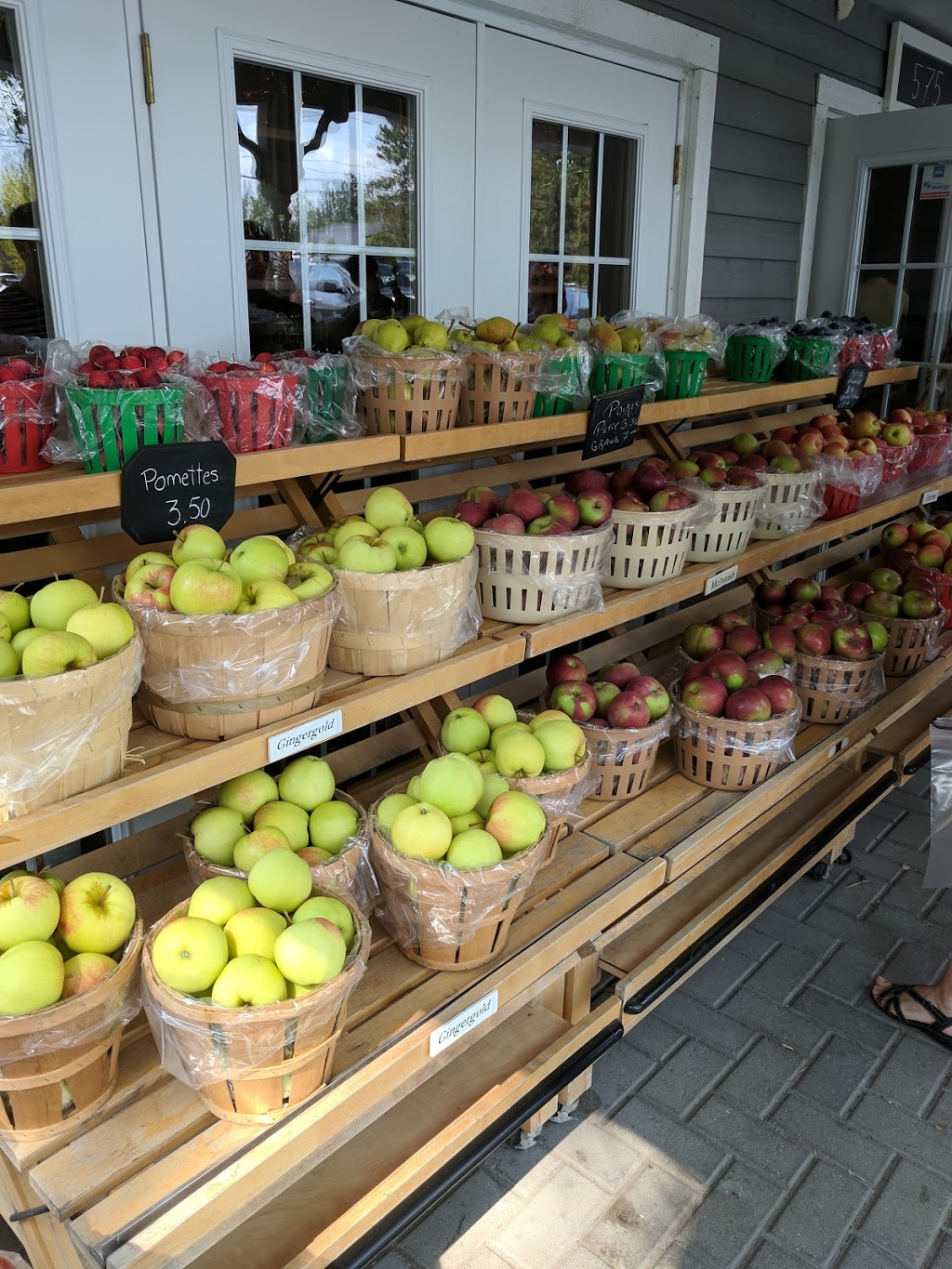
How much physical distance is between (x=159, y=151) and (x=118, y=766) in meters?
1.46

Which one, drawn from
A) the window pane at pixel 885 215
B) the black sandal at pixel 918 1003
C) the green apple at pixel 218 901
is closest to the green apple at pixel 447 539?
the green apple at pixel 218 901

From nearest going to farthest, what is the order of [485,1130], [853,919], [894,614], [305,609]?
[305,609]
[485,1130]
[853,919]
[894,614]

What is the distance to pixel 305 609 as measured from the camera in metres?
1.53

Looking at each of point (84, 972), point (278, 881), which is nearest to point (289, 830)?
point (278, 881)

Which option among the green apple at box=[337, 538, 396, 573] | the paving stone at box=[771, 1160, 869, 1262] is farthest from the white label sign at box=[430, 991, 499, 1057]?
the paving stone at box=[771, 1160, 869, 1262]

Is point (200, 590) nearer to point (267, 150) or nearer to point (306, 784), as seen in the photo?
point (306, 784)

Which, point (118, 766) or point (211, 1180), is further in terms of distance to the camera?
point (118, 766)

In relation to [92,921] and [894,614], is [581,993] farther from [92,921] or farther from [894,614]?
[894,614]

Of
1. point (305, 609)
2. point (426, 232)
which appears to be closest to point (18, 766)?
point (305, 609)

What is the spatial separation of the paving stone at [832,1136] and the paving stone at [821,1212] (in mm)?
42

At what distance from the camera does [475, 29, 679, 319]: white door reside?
2.83m

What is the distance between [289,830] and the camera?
169 cm

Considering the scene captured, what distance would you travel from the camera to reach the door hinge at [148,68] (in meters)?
2.02

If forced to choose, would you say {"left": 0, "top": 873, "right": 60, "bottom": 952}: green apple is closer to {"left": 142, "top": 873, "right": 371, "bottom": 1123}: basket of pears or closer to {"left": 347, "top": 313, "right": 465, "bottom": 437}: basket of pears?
{"left": 142, "top": 873, "right": 371, "bottom": 1123}: basket of pears
